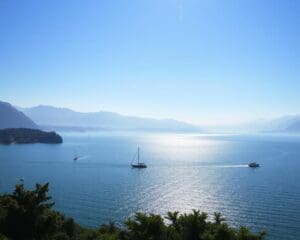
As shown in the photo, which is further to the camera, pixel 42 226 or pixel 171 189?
pixel 171 189

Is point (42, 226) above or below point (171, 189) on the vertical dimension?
above

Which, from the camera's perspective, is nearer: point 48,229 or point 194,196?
point 48,229

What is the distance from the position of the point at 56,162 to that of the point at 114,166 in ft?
81.9

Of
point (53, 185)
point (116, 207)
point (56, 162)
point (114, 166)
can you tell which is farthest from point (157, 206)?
point (56, 162)

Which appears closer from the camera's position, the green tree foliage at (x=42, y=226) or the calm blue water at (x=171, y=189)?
the green tree foliage at (x=42, y=226)

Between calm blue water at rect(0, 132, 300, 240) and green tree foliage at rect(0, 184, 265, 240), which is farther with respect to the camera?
calm blue water at rect(0, 132, 300, 240)

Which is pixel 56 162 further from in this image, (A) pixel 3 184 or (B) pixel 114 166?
(A) pixel 3 184

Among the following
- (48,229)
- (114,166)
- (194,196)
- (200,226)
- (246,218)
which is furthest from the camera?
(114,166)

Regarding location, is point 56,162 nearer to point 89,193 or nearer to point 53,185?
point 53,185

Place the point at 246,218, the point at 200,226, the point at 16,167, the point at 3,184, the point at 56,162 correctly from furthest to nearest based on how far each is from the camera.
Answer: the point at 56,162, the point at 16,167, the point at 3,184, the point at 246,218, the point at 200,226

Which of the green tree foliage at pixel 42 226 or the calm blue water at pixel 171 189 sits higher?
the green tree foliage at pixel 42 226

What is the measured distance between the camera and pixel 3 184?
262 ft

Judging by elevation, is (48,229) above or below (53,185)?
above

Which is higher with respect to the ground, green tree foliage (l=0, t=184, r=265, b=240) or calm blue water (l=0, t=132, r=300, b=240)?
green tree foliage (l=0, t=184, r=265, b=240)
